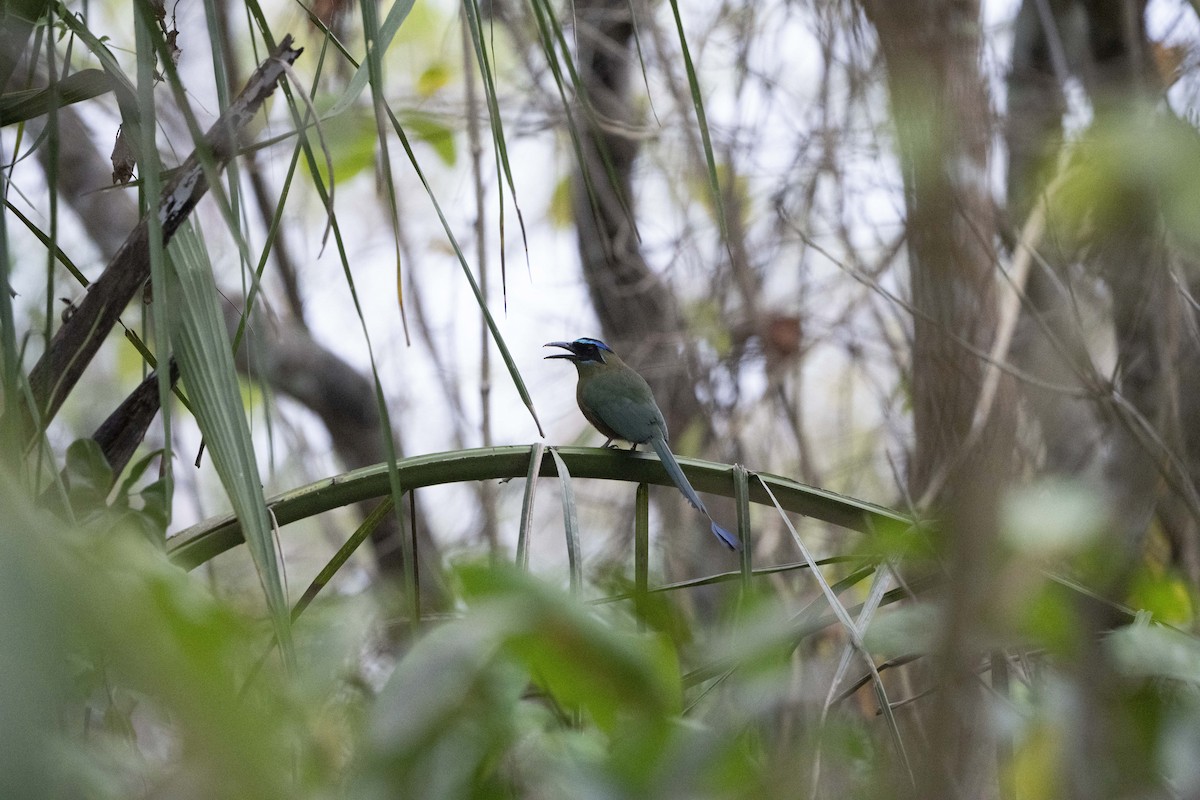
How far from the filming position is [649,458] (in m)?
1.84

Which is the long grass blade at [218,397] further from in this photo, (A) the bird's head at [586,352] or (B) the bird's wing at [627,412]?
(A) the bird's head at [586,352]

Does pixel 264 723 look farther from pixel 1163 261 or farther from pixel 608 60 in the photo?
pixel 608 60

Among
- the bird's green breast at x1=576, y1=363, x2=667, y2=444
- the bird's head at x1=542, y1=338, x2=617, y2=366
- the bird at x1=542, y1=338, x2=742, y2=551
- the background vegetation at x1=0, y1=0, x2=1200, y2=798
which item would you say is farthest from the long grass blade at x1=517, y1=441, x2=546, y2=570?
the bird's head at x1=542, y1=338, x2=617, y2=366

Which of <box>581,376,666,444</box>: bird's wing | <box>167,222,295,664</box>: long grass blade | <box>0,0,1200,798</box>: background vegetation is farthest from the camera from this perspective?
<box>581,376,666,444</box>: bird's wing

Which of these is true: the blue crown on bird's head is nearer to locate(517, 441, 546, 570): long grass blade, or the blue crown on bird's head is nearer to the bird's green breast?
the bird's green breast

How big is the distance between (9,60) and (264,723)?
52.2 inches

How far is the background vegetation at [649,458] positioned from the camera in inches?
26.5

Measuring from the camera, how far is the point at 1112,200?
3.80m

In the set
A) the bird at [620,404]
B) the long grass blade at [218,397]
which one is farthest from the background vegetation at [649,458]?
the bird at [620,404]

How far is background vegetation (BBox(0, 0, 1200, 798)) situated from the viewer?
673mm

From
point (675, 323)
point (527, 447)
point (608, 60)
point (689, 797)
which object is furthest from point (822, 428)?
point (689, 797)

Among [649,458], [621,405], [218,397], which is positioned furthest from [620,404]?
[218,397]

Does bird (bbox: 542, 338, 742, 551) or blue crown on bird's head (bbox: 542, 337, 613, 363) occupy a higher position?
blue crown on bird's head (bbox: 542, 337, 613, 363)

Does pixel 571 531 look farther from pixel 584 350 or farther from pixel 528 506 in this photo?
pixel 584 350
